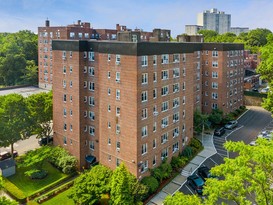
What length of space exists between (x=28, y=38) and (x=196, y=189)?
311ft

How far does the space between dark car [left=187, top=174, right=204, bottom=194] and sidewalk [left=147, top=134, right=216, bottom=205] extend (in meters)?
1.30

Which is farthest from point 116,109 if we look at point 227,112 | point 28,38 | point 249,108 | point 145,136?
point 28,38

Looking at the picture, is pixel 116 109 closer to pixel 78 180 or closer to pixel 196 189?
pixel 78 180

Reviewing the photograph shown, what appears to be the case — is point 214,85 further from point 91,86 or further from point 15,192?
point 15,192

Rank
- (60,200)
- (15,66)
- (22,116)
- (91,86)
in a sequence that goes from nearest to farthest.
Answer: (60,200) → (91,86) → (22,116) → (15,66)

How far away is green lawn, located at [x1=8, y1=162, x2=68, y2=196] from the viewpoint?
36.7 meters

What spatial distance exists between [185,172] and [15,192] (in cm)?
2231

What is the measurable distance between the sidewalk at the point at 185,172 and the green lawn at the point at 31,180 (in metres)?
13.8

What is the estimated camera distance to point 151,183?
1363 inches

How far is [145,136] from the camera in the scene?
3550 centimetres

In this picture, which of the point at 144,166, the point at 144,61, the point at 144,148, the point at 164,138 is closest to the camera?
the point at 144,61

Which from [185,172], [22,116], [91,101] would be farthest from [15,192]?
[185,172]

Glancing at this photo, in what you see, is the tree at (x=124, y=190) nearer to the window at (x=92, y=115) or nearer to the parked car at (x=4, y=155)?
the window at (x=92, y=115)

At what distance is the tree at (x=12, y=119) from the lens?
136ft
